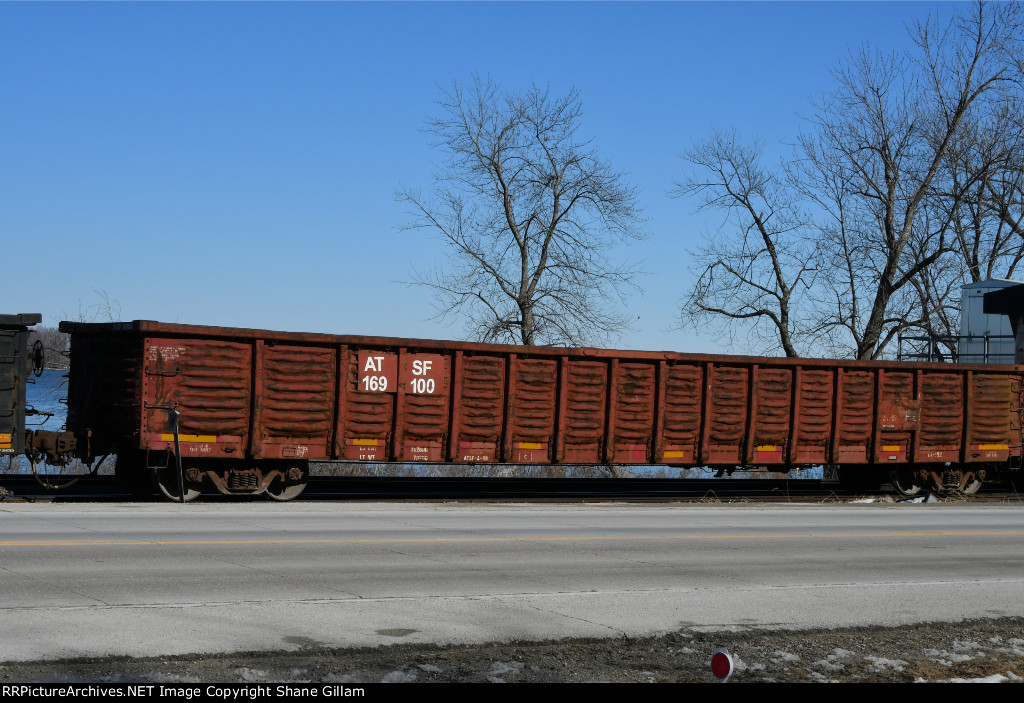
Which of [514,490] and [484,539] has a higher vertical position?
[484,539]

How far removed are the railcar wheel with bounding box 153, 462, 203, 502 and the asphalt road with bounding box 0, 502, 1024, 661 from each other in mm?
932

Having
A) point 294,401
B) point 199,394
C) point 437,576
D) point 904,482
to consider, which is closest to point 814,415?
point 904,482

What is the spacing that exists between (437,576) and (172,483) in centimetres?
866

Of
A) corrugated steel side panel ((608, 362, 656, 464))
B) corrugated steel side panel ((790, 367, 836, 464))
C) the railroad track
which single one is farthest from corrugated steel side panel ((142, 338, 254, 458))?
corrugated steel side panel ((790, 367, 836, 464))

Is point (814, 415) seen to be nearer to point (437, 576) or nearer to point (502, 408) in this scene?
point (502, 408)

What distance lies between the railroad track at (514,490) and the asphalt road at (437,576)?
2.38m

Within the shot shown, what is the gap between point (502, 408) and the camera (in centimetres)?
2058

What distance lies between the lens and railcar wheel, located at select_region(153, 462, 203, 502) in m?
18.2

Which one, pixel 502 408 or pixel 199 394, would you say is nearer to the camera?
pixel 199 394

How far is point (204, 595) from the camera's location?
31.4 ft

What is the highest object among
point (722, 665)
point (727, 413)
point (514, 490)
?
point (727, 413)

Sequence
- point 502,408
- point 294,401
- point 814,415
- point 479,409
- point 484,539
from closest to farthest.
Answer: point 484,539 < point 294,401 < point 479,409 < point 502,408 < point 814,415

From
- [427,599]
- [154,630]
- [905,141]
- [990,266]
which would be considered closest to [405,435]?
[427,599]

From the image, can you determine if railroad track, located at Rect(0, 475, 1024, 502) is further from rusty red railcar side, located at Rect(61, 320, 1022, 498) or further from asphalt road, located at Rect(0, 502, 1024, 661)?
asphalt road, located at Rect(0, 502, 1024, 661)
